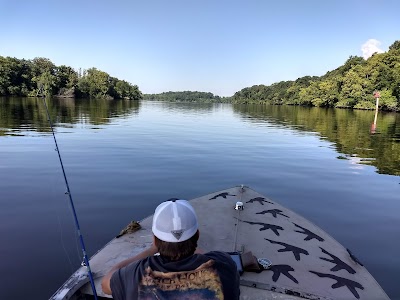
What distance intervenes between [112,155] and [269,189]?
876cm

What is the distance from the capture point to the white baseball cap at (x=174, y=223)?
2.38 metres

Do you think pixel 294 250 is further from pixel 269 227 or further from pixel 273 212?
pixel 273 212

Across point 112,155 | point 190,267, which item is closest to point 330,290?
point 190,267

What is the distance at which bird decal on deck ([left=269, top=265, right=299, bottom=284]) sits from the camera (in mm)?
4576

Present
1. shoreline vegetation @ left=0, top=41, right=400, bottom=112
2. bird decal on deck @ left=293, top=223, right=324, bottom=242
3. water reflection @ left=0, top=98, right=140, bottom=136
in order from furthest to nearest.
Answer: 1. shoreline vegetation @ left=0, top=41, right=400, bottom=112
2. water reflection @ left=0, top=98, right=140, bottom=136
3. bird decal on deck @ left=293, top=223, right=324, bottom=242

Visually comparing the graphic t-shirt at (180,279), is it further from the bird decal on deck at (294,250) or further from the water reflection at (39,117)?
the water reflection at (39,117)

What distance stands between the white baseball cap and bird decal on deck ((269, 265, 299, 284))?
267cm

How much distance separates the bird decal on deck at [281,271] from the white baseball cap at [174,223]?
267 cm

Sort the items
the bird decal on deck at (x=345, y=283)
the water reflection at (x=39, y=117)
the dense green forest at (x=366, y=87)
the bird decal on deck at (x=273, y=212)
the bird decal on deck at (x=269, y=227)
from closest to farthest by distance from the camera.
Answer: the bird decal on deck at (x=345, y=283)
the bird decal on deck at (x=269, y=227)
the bird decal on deck at (x=273, y=212)
the water reflection at (x=39, y=117)
the dense green forest at (x=366, y=87)

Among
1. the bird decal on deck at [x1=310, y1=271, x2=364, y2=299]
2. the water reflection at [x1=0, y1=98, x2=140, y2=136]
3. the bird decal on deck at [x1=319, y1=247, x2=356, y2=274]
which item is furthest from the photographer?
the water reflection at [x1=0, y1=98, x2=140, y2=136]

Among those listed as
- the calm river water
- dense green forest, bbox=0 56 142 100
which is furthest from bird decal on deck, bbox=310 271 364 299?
dense green forest, bbox=0 56 142 100

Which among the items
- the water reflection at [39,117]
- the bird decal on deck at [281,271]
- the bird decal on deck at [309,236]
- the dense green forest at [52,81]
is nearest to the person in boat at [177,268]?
the bird decal on deck at [281,271]

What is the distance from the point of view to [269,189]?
1239 cm

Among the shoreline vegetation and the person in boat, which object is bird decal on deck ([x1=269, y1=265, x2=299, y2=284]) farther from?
the shoreline vegetation
